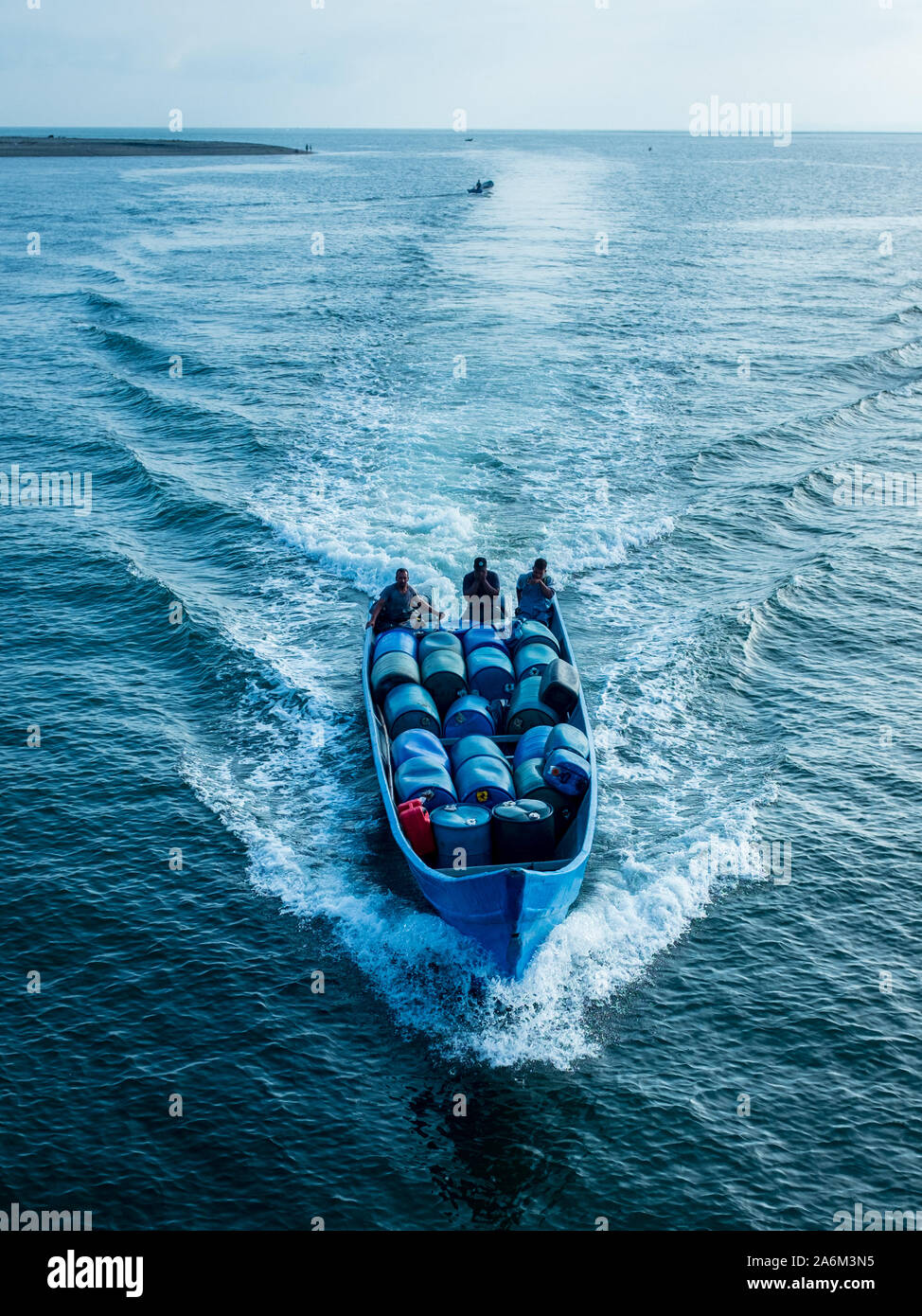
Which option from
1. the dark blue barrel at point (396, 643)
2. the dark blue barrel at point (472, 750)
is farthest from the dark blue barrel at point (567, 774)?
the dark blue barrel at point (396, 643)

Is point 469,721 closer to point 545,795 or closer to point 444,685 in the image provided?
point 444,685

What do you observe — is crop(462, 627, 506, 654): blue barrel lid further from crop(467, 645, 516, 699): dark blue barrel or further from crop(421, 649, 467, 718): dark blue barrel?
crop(421, 649, 467, 718): dark blue barrel

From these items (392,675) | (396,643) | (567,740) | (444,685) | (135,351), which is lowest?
(567,740)

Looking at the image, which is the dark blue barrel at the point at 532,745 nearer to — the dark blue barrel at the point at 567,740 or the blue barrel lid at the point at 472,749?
the dark blue barrel at the point at 567,740

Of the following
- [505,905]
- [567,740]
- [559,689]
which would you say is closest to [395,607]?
[559,689]

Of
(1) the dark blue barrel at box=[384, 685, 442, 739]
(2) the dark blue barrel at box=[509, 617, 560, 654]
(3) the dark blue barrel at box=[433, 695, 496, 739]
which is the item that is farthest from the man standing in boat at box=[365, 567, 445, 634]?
(3) the dark blue barrel at box=[433, 695, 496, 739]
